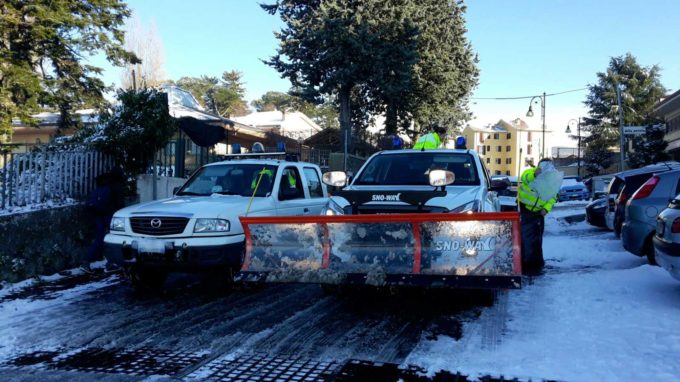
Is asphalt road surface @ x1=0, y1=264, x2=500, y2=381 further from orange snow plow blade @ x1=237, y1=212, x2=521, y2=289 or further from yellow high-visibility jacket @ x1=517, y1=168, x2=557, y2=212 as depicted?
yellow high-visibility jacket @ x1=517, y1=168, x2=557, y2=212

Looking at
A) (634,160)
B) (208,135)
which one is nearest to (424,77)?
(208,135)

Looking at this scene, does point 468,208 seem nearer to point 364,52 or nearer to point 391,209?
point 391,209

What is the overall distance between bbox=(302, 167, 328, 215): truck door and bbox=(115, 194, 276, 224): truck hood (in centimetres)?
118

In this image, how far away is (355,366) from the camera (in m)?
4.48

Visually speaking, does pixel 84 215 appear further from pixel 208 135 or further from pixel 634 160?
pixel 634 160

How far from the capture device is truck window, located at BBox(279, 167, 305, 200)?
8.09 metres

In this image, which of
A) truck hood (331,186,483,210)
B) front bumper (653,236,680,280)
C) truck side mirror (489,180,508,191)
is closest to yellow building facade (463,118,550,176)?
truck side mirror (489,180,508,191)

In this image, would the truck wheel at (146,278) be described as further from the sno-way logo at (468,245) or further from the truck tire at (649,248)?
the truck tire at (649,248)

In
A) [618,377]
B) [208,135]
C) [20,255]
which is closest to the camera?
[618,377]

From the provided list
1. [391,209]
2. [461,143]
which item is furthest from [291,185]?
[391,209]

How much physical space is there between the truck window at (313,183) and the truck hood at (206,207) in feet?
4.40

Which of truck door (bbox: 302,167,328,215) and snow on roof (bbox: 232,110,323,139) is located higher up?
snow on roof (bbox: 232,110,323,139)

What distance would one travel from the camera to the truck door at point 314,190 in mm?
8742

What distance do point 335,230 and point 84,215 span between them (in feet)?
19.2
